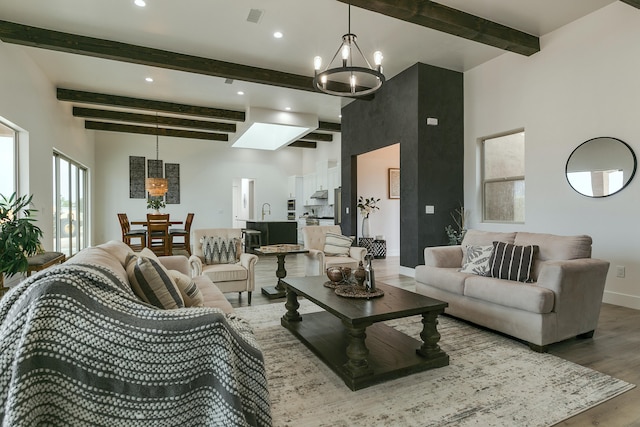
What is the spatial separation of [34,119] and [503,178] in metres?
7.18

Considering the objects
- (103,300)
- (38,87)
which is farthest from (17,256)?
(38,87)

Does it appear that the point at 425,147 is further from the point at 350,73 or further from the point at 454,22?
the point at 454,22

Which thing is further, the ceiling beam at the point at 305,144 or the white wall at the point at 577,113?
the ceiling beam at the point at 305,144

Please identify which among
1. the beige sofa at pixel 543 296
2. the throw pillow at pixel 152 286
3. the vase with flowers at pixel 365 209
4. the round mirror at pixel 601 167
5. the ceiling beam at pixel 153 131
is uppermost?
the ceiling beam at pixel 153 131

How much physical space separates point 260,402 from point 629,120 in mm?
4689

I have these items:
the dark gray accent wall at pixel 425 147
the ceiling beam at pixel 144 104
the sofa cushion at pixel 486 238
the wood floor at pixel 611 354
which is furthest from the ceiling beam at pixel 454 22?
the ceiling beam at pixel 144 104

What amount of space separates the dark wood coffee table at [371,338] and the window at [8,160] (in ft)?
14.2

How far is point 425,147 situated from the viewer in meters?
5.41

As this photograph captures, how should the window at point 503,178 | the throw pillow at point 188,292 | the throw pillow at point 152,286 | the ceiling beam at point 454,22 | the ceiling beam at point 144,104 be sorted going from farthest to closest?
the ceiling beam at point 144,104 < the window at point 503,178 < the ceiling beam at point 454,22 < the throw pillow at point 188,292 < the throw pillow at point 152,286

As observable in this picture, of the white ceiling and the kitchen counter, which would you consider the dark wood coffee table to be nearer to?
the white ceiling

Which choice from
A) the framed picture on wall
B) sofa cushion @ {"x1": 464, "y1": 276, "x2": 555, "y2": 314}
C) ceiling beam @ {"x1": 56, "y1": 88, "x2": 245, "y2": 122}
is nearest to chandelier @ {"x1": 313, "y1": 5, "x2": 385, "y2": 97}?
sofa cushion @ {"x1": 464, "y1": 276, "x2": 555, "y2": 314}

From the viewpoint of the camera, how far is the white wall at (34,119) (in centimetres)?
430

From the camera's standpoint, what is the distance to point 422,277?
3643mm

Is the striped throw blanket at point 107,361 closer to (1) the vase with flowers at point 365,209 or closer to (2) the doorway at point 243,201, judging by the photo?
(1) the vase with flowers at point 365,209
